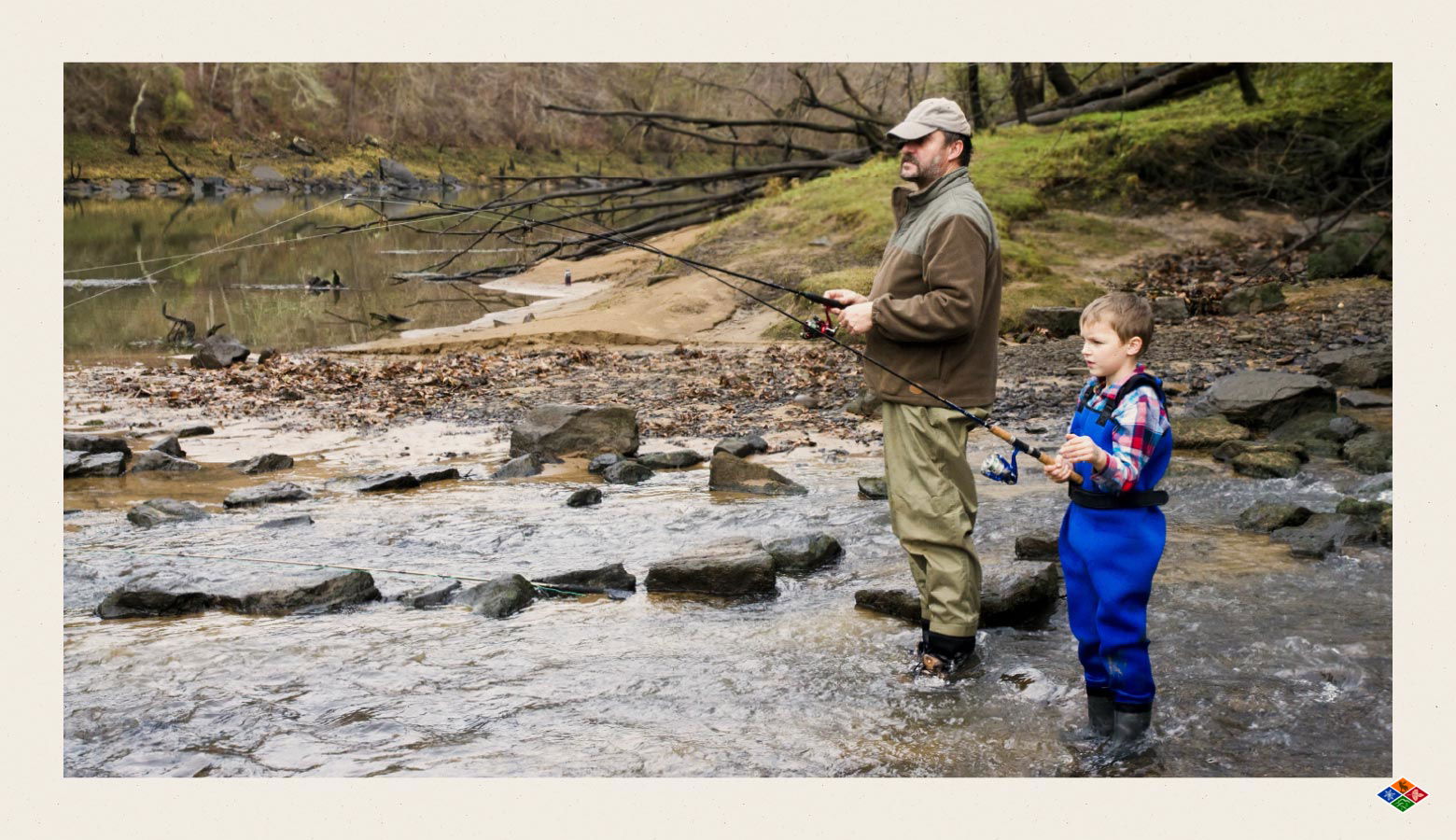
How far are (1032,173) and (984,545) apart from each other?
11.2 metres

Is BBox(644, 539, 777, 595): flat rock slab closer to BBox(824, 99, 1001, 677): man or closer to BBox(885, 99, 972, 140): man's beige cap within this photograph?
BBox(824, 99, 1001, 677): man

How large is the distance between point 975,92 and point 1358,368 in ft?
33.5

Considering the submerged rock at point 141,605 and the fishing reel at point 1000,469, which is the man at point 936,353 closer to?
the fishing reel at point 1000,469

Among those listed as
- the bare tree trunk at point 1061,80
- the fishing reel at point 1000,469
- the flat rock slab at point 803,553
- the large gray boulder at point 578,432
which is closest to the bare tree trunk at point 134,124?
the bare tree trunk at point 1061,80

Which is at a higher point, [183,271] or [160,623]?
[183,271]

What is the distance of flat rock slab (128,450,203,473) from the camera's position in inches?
314

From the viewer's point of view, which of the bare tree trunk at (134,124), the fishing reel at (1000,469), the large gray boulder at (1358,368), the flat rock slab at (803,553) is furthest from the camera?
the bare tree trunk at (134,124)

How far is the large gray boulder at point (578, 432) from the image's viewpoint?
26.4 ft

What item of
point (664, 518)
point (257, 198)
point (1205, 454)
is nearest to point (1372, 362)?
point (1205, 454)

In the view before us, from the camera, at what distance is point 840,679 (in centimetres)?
408

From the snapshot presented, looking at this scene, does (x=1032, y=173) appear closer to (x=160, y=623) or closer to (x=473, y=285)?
(x=473, y=285)

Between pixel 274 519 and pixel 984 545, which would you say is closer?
pixel 984 545

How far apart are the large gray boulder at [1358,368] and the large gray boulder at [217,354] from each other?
995 centimetres

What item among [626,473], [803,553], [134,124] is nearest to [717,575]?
[803,553]
